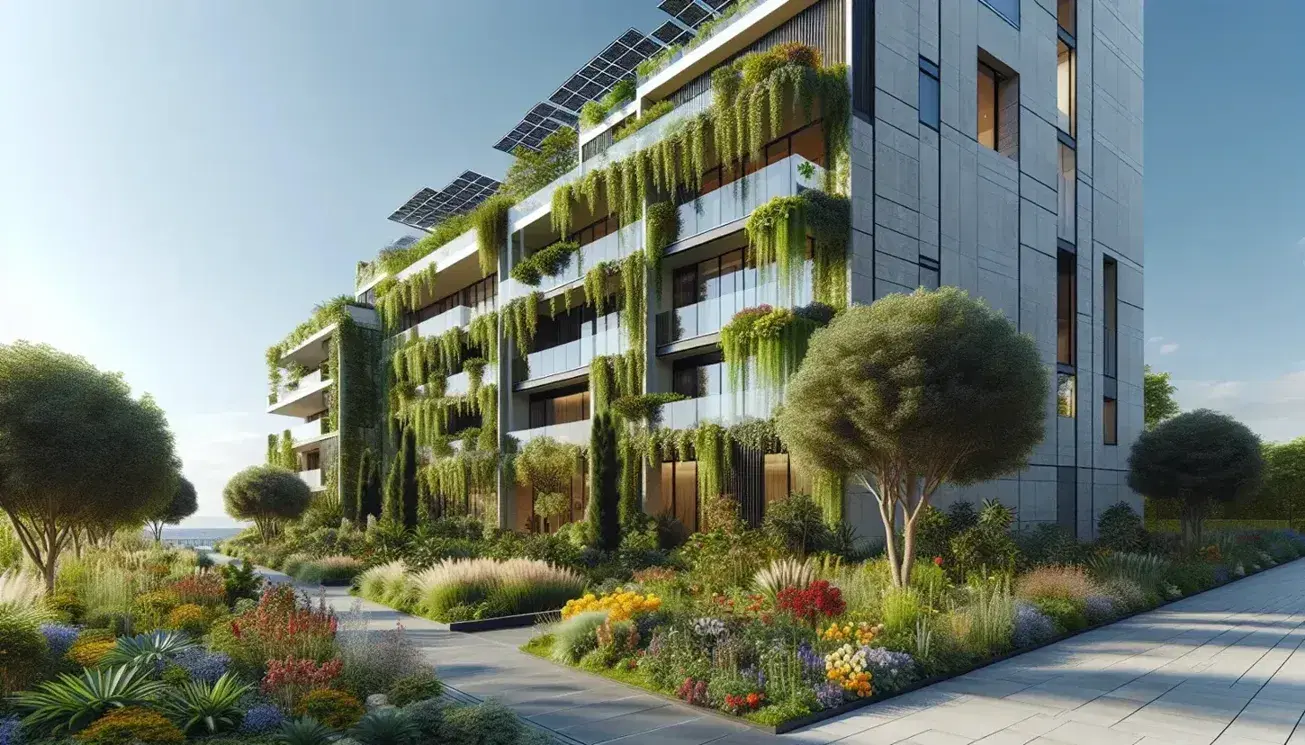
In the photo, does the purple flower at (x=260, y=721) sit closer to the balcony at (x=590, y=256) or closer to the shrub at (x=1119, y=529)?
the balcony at (x=590, y=256)

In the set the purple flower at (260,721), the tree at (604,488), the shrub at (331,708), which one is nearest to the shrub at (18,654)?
the purple flower at (260,721)

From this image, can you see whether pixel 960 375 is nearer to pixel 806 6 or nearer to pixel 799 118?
pixel 799 118

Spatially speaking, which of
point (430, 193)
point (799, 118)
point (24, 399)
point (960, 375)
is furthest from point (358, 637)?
point (430, 193)

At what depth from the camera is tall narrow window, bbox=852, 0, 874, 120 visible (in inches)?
752

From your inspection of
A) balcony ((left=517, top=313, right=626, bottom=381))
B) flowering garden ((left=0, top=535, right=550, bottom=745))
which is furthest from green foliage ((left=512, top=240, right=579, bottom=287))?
flowering garden ((left=0, top=535, right=550, bottom=745))

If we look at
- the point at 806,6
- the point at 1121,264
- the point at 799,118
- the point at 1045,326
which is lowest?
the point at 1045,326

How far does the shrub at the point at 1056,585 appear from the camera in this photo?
13.3 metres

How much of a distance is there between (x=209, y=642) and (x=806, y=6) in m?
19.2

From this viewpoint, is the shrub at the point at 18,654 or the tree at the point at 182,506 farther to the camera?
the tree at the point at 182,506

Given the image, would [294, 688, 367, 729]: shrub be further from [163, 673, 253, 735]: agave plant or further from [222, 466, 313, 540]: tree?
[222, 466, 313, 540]: tree

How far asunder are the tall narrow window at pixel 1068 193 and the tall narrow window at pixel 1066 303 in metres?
0.78

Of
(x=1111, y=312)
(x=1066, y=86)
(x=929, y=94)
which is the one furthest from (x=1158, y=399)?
(x=929, y=94)

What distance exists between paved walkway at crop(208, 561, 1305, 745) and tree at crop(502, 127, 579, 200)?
23.2 metres

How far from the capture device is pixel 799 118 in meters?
20.2
